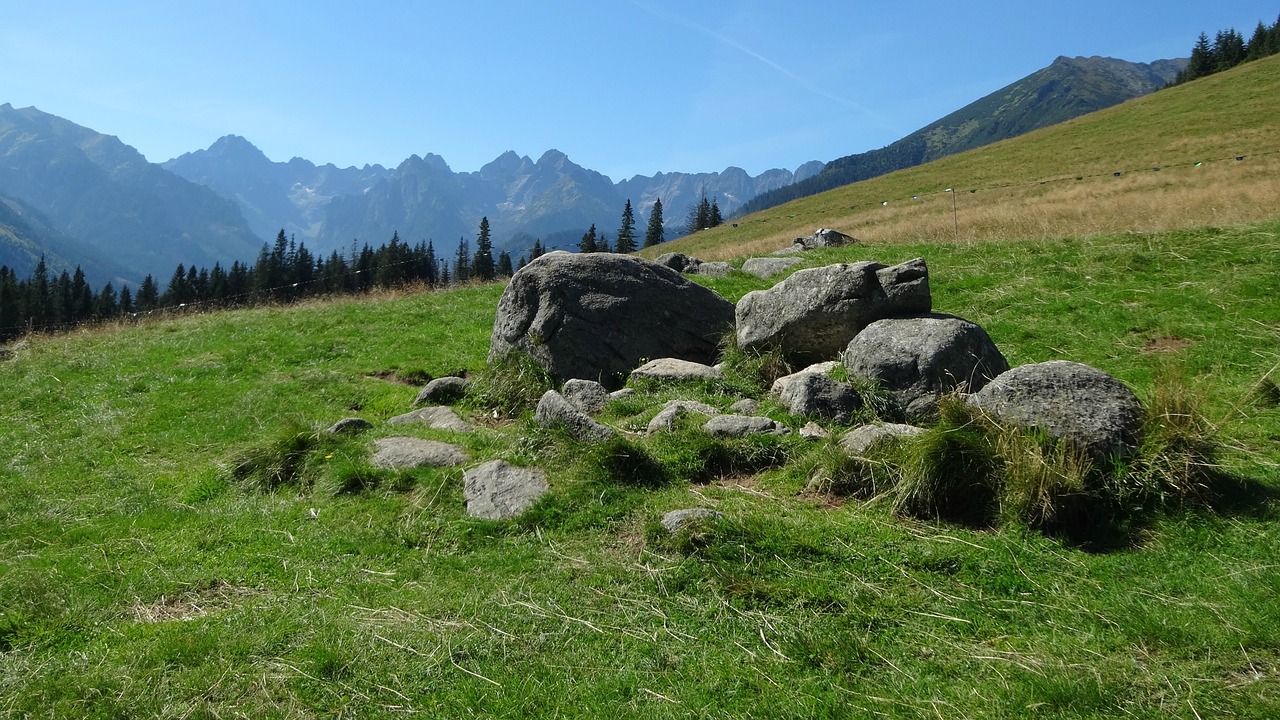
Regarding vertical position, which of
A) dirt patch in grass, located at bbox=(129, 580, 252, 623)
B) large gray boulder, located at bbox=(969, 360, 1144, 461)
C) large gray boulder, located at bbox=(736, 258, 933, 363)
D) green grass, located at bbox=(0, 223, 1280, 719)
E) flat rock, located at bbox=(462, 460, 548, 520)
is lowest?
dirt patch in grass, located at bbox=(129, 580, 252, 623)

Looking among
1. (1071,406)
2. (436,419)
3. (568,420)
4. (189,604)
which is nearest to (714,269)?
(436,419)

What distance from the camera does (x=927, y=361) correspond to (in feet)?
30.1

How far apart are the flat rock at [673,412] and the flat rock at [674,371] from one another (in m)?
1.35

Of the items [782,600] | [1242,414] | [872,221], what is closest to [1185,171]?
[872,221]

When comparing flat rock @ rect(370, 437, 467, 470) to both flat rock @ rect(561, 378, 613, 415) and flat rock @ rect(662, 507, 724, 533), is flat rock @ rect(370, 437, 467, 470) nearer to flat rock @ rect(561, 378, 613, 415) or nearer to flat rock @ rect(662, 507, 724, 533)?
flat rock @ rect(561, 378, 613, 415)

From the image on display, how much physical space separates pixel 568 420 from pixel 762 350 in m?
4.11

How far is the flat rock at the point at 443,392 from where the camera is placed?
1326 cm

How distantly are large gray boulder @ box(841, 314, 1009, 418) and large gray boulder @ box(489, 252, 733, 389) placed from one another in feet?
14.7

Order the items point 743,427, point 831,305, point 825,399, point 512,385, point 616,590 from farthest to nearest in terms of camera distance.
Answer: point 512,385 < point 831,305 < point 825,399 < point 743,427 < point 616,590

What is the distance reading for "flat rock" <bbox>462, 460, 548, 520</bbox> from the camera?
311 inches

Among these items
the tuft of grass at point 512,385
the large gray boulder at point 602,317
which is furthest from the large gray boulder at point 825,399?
the tuft of grass at point 512,385

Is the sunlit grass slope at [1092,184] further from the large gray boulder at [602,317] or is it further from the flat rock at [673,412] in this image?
the flat rock at [673,412]

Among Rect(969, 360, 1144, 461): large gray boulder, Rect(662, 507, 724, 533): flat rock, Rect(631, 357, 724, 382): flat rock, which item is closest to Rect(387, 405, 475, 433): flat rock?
Rect(631, 357, 724, 382): flat rock

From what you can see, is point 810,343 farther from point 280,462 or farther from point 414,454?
point 280,462
